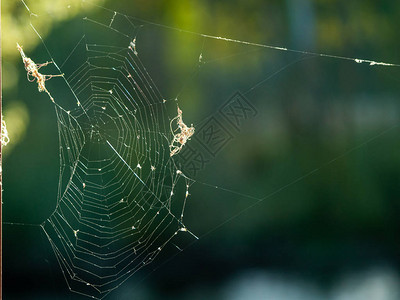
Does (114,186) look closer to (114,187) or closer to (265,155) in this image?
(114,187)

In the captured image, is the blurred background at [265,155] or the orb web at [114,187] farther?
the blurred background at [265,155]

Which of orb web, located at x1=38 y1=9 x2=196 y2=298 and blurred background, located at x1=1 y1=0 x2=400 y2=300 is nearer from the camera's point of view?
orb web, located at x1=38 y1=9 x2=196 y2=298

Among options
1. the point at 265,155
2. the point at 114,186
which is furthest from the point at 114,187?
the point at 265,155

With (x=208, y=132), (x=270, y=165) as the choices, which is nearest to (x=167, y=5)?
(x=208, y=132)

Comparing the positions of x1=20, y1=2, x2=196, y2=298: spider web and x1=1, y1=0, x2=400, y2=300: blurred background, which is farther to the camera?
x1=1, y1=0, x2=400, y2=300: blurred background

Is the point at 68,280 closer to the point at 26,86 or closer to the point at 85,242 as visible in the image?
the point at 85,242
